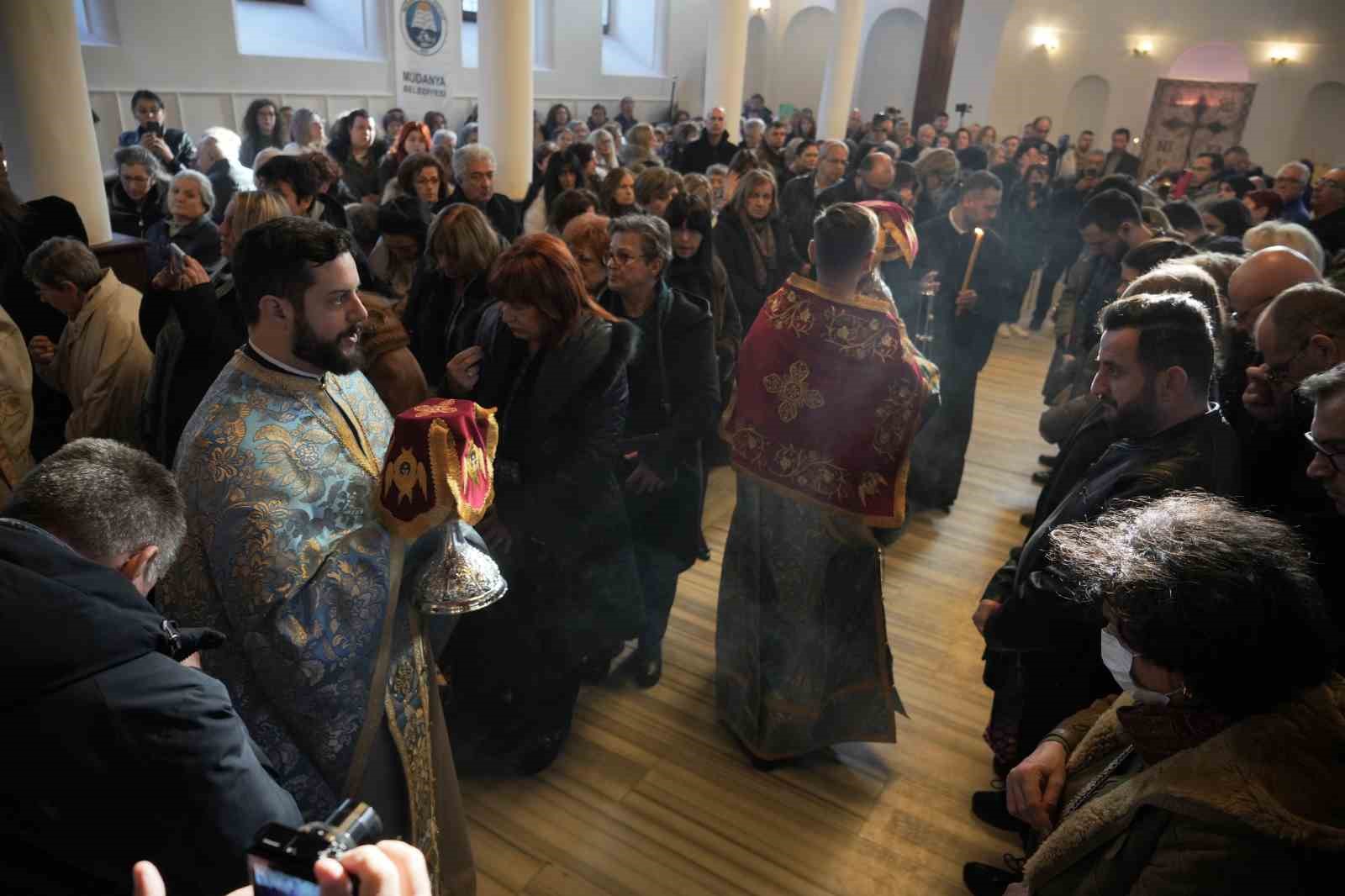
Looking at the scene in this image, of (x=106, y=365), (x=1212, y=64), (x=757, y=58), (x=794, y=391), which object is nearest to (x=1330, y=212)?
(x=794, y=391)

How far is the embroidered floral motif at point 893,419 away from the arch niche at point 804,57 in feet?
62.6

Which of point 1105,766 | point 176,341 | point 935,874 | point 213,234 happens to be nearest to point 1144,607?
point 1105,766

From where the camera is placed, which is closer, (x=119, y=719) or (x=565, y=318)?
(x=119, y=719)

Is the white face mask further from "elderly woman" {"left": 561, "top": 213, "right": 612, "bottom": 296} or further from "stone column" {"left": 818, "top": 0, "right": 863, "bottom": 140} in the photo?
"stone column" {"left": 818, "top": 0, "right": 863, "bottom": 140}

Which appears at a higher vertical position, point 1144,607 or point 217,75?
point 217,75

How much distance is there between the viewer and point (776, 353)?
9.60 ft

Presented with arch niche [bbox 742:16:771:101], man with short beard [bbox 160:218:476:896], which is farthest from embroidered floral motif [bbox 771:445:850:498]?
arch niche [bbox 742:16:771:101]

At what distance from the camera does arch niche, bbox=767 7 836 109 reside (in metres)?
19.9

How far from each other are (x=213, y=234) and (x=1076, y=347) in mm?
4601

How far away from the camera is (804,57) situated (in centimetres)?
2028

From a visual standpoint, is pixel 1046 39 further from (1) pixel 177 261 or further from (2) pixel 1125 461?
(1) pixel 177 261

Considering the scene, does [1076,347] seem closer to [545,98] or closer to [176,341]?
[176,341]

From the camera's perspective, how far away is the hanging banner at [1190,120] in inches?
655

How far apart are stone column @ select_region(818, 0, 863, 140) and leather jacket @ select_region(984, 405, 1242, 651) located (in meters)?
11.3
